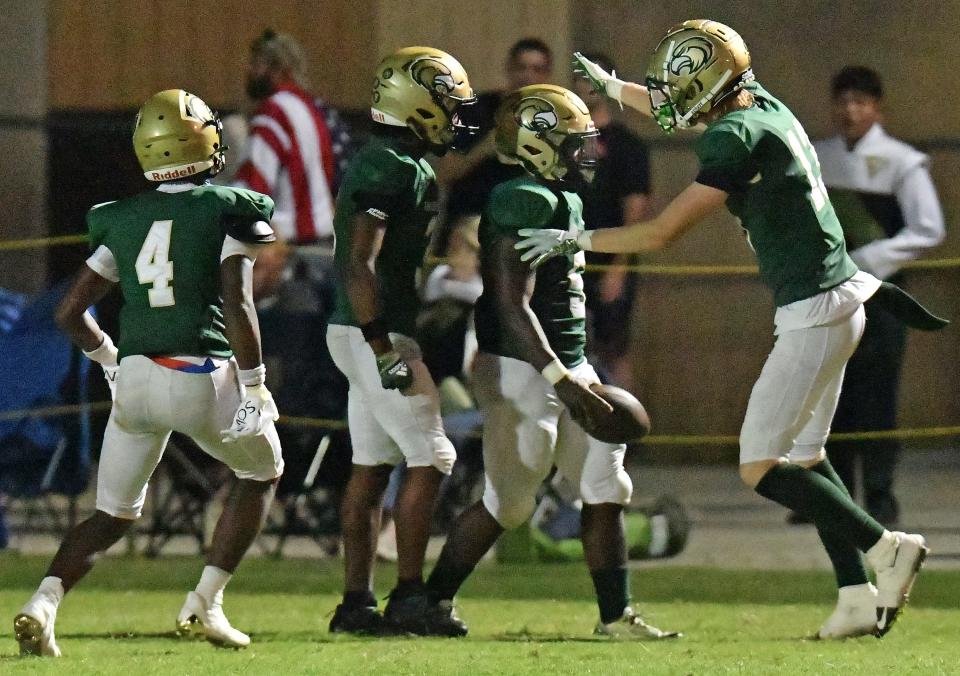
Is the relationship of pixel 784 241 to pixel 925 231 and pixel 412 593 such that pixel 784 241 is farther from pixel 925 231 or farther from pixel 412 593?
pixel 925 231

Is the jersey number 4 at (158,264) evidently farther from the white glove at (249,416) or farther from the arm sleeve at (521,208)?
the arm sleeve at (521,208)

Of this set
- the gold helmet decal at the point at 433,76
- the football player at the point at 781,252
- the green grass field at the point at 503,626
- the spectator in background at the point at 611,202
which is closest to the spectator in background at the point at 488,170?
the spectator in background at the point at 611,202

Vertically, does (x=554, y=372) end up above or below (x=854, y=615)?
above

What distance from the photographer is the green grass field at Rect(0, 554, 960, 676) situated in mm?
6117

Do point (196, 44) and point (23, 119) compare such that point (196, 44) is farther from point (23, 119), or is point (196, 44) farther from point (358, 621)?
point (358, 621)

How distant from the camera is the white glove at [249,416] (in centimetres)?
645

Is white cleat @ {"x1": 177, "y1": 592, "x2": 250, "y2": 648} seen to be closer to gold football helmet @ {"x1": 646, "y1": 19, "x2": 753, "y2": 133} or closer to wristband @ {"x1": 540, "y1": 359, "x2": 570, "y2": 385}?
wristband @ {"x1": 540, "y1": 359, "x2": 570, "y2": 385}

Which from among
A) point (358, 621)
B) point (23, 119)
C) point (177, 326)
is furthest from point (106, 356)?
point (23, 119)

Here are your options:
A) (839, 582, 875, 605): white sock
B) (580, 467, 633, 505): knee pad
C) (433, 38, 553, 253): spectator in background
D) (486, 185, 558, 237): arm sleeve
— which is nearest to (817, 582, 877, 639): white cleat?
(839, 582, 875, 605): white sock

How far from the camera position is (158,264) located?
6.44 m

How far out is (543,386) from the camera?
6.87 metres

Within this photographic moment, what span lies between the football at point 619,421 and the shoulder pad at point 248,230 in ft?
3.74

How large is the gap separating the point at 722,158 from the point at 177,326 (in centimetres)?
168

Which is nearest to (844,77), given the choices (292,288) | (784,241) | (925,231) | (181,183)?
(925,231)
